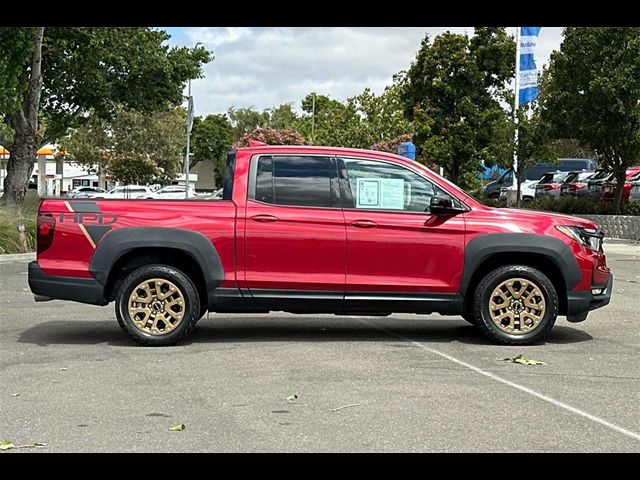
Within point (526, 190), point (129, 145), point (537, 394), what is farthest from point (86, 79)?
point (129, 145)

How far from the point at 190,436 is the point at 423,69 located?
39336 mm

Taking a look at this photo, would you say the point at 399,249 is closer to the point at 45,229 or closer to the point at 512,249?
the point at 512,249

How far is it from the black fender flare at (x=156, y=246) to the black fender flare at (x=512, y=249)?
2.40 m

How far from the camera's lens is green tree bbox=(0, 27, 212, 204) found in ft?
92.3

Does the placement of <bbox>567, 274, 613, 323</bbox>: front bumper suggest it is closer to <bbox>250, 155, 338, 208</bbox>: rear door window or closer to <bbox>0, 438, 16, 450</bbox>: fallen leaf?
<bbox>250, 155, 338, 208</bbox>: rear door window

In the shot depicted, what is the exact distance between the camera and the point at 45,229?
9.05 meters

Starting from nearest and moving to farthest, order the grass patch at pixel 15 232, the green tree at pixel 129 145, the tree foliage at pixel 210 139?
the grass patch at pixel 15 232 → the green tree at pixel 129 145 → the tree foliage at pixel 210 139

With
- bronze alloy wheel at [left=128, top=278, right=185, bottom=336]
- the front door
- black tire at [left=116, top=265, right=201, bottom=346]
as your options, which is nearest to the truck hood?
the front door

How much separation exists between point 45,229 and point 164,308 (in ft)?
4.58

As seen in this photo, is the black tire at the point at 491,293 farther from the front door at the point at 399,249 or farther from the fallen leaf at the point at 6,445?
the fallen leaf at the point at 6,445

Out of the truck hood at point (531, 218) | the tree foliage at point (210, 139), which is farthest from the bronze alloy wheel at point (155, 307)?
the tree foliage at point (210, 139)

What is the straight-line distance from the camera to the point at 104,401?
6.73 meters

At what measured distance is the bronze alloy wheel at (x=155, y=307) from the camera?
8922 millimetres

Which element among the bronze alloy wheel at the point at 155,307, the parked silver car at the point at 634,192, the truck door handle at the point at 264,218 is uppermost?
the parked silver car at the point at 634,192
